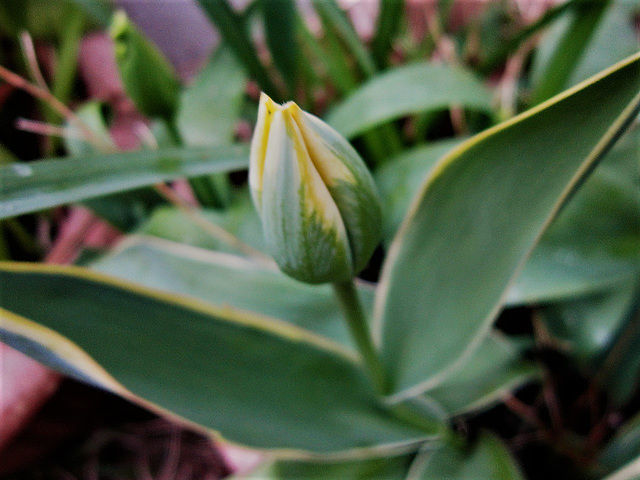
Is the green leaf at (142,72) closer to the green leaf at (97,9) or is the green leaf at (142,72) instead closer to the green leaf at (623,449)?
the green leaf at (97,9)

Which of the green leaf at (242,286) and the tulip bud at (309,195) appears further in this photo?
the green leaf at (242,286)

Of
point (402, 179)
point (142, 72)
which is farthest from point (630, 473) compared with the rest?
point (142, 72)

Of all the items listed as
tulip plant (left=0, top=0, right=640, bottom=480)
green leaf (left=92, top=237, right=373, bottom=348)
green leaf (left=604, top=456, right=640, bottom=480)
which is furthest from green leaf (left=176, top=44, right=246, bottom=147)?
green leaf (left=604, top=456, right=640, bottom=480)

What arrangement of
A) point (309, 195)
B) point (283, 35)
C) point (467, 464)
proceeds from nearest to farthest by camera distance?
point (309, 195) < point (467, 464) < point (283, 35)

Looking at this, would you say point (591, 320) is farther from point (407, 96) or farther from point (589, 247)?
point (407, 96)

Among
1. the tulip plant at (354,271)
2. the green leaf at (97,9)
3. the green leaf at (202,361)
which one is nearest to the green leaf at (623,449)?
the tulip plant at (354,271)

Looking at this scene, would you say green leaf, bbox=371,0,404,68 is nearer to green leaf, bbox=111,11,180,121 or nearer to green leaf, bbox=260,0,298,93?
green leaf, bbox=260,0,298,93

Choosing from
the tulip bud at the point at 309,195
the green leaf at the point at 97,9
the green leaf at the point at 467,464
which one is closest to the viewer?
the tulip bud at the point at 309,195

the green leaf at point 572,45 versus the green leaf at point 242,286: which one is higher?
the green leaf at point 572,45
